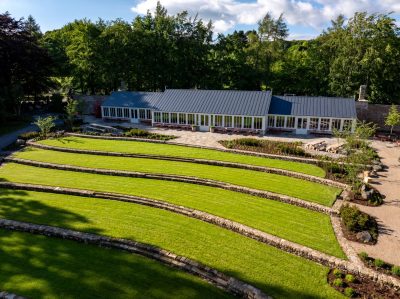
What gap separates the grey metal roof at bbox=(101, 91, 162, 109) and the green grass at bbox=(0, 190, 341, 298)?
2561 cm

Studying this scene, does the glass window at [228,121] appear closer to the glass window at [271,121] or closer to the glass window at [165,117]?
the glass window at [271,121]

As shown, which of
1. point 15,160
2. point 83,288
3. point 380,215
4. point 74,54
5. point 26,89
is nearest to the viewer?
point 83,288

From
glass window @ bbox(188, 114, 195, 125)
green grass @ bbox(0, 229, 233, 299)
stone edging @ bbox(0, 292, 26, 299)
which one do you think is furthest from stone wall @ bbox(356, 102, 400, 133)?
stone edging @ bbox(0, 292, 26, 299)

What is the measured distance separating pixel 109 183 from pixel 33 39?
36.0 meters

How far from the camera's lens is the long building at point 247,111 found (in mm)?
39031

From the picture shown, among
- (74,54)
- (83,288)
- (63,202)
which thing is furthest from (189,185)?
(74,54)

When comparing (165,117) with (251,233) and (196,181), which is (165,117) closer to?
(196,181)

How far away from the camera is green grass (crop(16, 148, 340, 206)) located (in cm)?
2305

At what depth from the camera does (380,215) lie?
20.0m

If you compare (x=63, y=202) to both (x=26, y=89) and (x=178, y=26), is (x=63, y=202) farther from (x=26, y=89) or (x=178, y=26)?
(x=178, y=26)

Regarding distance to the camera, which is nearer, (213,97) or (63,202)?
(63,202)

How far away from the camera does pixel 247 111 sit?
40031 mm

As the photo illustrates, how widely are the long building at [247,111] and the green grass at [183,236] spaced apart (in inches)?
900

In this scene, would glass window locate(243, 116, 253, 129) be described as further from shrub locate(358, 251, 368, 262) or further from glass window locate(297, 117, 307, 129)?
shrub locate(358, 251, 368, 262)
